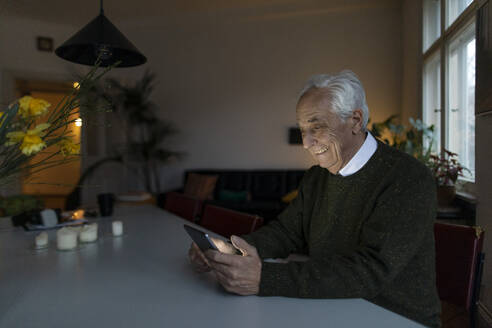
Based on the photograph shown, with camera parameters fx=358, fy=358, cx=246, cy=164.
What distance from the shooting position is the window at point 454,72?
2.92m

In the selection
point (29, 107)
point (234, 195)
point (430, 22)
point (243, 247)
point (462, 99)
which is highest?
point (430, 22)

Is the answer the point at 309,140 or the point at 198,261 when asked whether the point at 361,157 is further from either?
the point at 198,261

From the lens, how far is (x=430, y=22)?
4.05m

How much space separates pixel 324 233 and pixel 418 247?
1.01 ft

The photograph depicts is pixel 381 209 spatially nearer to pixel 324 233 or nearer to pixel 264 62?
pixel 324 233

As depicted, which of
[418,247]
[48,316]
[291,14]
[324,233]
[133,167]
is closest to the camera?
[48,316]

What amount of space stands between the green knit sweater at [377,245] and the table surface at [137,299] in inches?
2.0

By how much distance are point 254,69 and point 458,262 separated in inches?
191

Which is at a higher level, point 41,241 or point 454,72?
point 454,72

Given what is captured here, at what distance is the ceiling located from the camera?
4706mm

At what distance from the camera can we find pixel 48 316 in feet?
2.64

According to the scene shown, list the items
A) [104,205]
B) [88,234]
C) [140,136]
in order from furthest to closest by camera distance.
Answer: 1. [140,136]
2. [104,205]
3. [88,234]

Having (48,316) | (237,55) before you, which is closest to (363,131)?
(48,316)

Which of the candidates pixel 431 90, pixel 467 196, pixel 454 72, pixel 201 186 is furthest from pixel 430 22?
pixel 201 186
